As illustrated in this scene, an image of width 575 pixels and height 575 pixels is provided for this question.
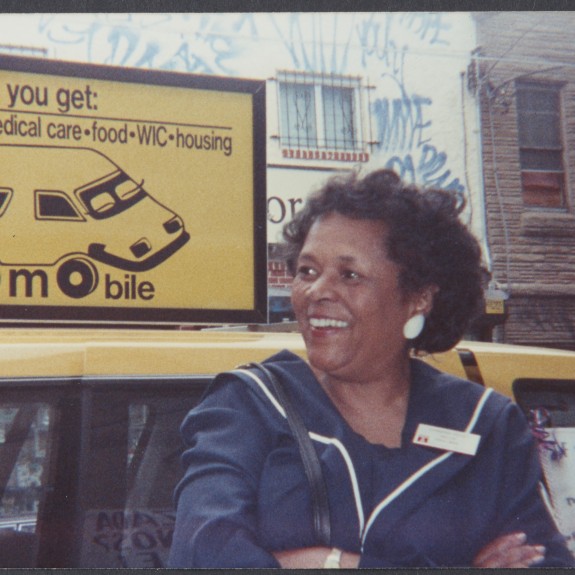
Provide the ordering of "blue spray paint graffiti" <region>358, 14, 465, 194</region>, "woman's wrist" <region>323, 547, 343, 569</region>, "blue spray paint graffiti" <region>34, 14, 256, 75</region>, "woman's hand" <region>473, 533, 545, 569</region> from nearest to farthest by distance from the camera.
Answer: "woman's wrist" <region>323, 547, 343, 569</region> → "woman's hand" <region>473, 533, 545, 569</region> → "blue spray paint graffiti" <region>34, 14, 256, 75</region> → "blue spray paint graffiti" <region>358, 14, 465, 194</region>

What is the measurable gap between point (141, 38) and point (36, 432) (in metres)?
1.27

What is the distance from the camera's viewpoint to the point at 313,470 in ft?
5.17

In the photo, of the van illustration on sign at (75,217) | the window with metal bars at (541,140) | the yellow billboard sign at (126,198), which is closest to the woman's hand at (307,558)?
the yellow billboard sign at (126,198)

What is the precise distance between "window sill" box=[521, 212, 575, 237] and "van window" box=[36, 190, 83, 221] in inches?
55.4

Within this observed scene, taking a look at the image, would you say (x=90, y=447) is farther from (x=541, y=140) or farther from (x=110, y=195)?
(x=541, y=140)

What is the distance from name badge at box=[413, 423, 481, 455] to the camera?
5.63ft

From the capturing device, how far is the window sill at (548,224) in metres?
2.48

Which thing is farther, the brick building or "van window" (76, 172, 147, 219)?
the brick building

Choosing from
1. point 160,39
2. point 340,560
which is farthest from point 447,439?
point 160,39

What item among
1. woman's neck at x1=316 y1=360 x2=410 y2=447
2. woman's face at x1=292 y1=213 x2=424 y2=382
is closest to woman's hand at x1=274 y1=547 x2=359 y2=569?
woman's neck at x1=316 y1=360 x2=410 y2=447

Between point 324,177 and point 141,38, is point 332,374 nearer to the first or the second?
point 324,177

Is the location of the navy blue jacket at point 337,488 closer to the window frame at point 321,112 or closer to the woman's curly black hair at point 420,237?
the woman's curly black hair at point 420,237

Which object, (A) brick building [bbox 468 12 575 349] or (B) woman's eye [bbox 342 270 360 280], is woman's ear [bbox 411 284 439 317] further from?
(A) brick building [bbox 468 12 575 349]

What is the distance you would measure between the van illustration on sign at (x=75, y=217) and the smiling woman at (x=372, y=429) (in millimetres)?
425
